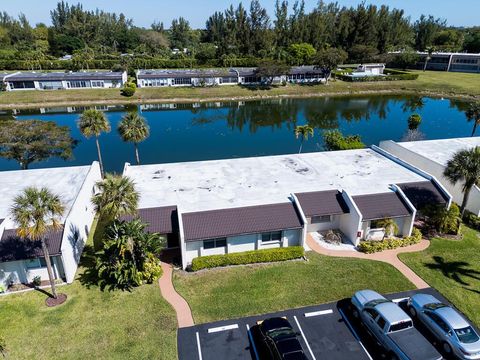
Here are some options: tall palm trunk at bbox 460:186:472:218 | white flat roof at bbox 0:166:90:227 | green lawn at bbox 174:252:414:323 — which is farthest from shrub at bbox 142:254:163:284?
tall palm trunk at bbox 460:186:472:218

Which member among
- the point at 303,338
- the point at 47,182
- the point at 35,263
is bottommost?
the point at 303,338

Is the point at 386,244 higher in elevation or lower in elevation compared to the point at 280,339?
lower

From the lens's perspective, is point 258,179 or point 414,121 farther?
point 414,121

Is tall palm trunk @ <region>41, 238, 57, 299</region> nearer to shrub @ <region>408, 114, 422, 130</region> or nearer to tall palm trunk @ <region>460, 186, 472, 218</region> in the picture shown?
tall palm trunk @ <region>460, 186, 472, 218</region>

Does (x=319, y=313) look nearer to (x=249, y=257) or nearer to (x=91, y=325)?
(x=249, y=257)

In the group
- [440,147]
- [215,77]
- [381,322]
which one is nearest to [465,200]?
[440,147]

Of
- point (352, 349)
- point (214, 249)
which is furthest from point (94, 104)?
point (352, 349)

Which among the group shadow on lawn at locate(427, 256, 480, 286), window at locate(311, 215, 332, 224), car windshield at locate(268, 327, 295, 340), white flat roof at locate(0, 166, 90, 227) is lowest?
shadow on lawn at locate(427, 256, 480, 286)
